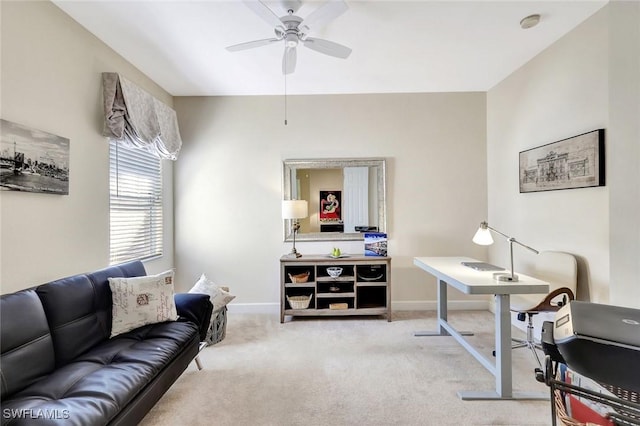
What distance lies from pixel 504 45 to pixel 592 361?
2671 mm

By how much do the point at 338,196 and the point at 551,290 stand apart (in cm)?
229

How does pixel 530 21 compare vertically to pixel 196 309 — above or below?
above

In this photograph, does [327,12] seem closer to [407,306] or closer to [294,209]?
[294,209]

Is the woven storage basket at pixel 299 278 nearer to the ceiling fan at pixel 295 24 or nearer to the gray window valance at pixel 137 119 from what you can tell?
the gray window valance at pixel 137 119

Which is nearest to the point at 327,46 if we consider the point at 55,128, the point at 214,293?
the point at 55,128

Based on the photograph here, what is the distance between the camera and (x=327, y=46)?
2.19 metres

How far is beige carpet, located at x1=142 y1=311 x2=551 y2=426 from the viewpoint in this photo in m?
1.81

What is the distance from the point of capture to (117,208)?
2.70 metres

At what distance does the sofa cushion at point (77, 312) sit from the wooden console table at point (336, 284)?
5.52 feet

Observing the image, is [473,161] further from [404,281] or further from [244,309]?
[244,309]

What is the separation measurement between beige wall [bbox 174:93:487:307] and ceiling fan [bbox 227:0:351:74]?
4.52 feet

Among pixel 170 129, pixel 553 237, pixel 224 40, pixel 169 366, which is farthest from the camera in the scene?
pixel 170 129

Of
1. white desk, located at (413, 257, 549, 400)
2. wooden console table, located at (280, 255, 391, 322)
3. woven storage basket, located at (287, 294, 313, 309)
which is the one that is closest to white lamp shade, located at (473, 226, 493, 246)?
white desk, located at (413, 257, 549, 400)

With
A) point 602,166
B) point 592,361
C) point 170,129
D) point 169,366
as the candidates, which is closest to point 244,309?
point 169,366
